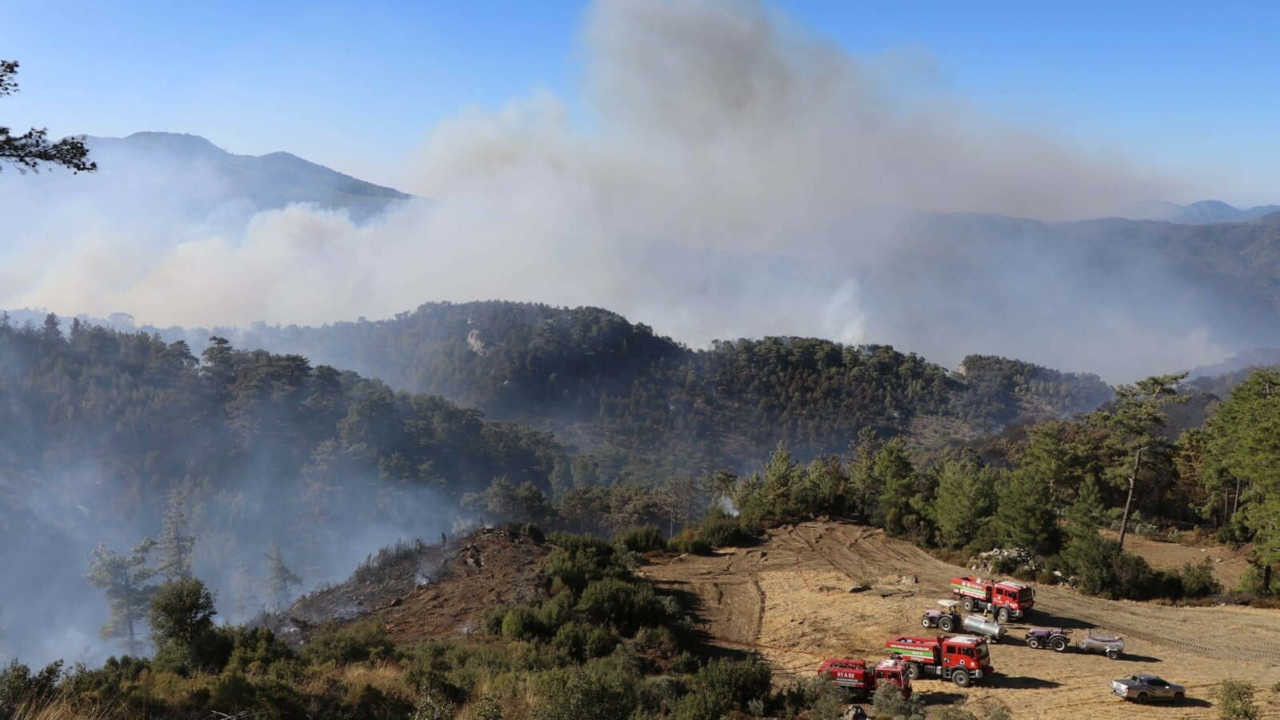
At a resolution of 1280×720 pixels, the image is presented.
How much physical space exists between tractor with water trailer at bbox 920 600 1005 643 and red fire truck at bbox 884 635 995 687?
4326 mm

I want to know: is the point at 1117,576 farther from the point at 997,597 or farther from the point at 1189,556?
the point at 1189,556

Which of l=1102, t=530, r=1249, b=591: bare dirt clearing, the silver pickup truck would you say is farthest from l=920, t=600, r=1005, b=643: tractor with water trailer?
l=1102, t=530, r=1249, b=591: bare dirt clearing

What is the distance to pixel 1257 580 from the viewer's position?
1384 inches

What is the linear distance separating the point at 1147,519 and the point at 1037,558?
2434 cm

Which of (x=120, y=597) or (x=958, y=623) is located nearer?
(x=958, y=623)

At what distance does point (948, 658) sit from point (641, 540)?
23.4 meters

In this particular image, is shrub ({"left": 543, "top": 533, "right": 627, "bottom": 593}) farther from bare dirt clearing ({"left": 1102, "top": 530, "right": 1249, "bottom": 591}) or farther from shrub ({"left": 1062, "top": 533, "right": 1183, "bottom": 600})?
bare dirt clearing ({"left": 1102, "top": 530, "right": 1249, "bottom": 591})

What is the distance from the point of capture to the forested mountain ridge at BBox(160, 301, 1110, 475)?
15562 cm

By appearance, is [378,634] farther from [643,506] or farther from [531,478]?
[531,478]

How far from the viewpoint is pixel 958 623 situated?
29.8 metres

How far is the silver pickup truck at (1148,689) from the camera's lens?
2169 cm

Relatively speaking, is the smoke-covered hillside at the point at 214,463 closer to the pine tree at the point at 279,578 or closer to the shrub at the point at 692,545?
the pine tree at the point at 279,578

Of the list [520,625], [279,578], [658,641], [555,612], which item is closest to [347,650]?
[520,625]

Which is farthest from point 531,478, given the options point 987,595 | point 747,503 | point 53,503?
point 987,595
